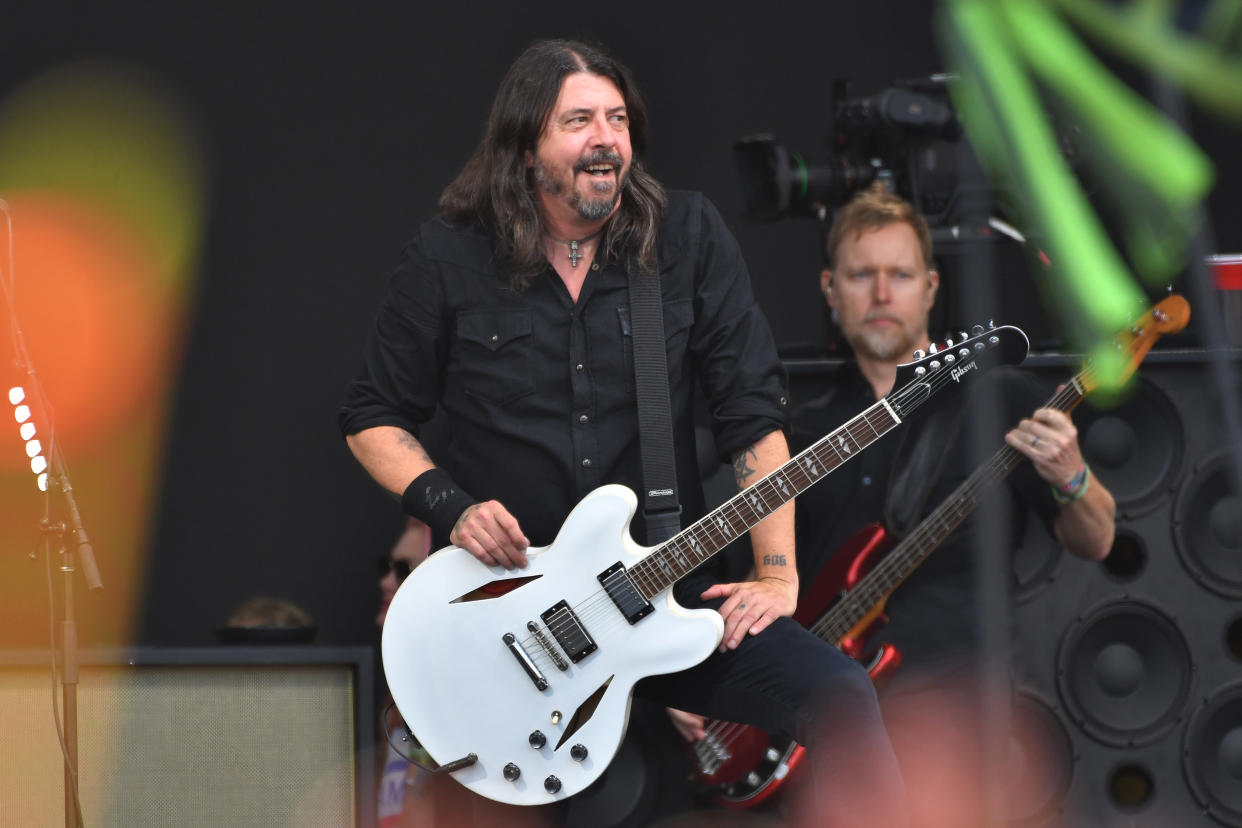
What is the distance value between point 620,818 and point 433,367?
139 cm

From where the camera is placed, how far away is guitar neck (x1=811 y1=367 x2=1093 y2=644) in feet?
12.1

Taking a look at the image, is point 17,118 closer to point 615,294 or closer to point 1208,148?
point 615,294

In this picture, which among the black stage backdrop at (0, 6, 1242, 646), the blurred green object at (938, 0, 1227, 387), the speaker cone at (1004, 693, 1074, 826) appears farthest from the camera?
the black stage backdrop at (0, 6, 1242, 646)

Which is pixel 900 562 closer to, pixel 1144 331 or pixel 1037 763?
pixel 1037 763

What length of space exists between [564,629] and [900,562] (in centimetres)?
116

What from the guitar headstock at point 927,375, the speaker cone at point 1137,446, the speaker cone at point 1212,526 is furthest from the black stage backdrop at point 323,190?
the guitar headstock at point 927,375

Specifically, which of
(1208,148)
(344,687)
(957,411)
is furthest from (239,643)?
(1208,148)

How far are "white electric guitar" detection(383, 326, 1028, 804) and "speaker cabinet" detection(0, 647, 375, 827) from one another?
0.18 meters

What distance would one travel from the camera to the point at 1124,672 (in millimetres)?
3812

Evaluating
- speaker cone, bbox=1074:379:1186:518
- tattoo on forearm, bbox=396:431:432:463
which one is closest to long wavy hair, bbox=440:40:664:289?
tattoo on forearm, bbox=396:431:432:463

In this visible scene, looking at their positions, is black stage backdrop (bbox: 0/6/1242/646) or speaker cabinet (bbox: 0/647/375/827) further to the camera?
black stage backdrop (bbox: 0/6/1242/646)

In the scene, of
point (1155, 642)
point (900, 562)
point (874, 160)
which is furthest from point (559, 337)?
point (1155, 642)

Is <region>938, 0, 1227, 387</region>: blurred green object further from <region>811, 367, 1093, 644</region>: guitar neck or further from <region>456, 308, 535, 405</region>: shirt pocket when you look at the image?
<region>456, 308, 535, 405</region>: shirt pocket

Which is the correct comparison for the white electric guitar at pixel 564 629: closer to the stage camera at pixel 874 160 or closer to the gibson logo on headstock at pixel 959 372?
the gibson logo on headstock at pixel 959 372
